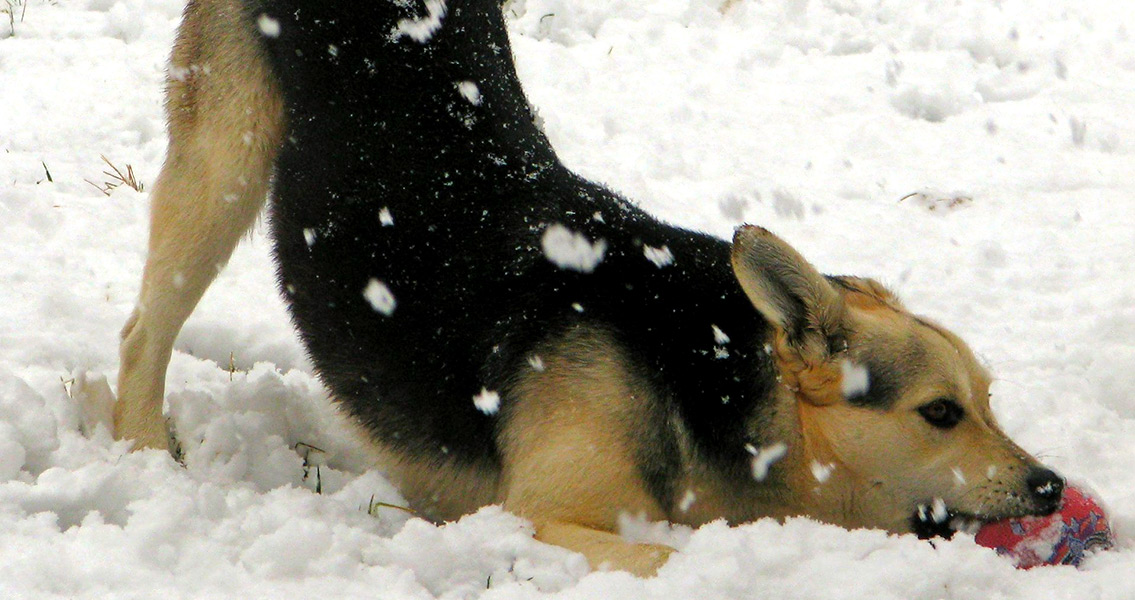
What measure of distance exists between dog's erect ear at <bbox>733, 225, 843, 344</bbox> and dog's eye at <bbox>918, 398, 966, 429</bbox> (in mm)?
380

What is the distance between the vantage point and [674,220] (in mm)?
6230

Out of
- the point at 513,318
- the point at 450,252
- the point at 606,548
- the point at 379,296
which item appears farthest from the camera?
the point at 379,296

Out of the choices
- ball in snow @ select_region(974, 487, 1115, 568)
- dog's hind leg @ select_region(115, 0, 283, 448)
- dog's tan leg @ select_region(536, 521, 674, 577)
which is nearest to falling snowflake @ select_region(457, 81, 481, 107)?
dog's hind leg @ select_region(115, 0, 283, 448)

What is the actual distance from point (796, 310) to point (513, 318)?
89 centimetres

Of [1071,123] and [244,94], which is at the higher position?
[244,94]


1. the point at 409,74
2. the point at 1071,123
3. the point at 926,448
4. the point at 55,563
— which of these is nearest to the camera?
the point at 55,563

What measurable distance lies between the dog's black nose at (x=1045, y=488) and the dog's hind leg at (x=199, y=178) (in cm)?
287

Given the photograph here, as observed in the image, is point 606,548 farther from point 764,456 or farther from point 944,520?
point 944,520

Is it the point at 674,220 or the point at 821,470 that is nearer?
the point at 821,470

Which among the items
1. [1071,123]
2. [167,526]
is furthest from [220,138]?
[1071,123]

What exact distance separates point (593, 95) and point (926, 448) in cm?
454

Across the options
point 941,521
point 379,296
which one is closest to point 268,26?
point 379,296

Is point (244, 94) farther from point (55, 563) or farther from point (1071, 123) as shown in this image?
point (1071, 123)

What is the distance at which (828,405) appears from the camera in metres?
3.53
